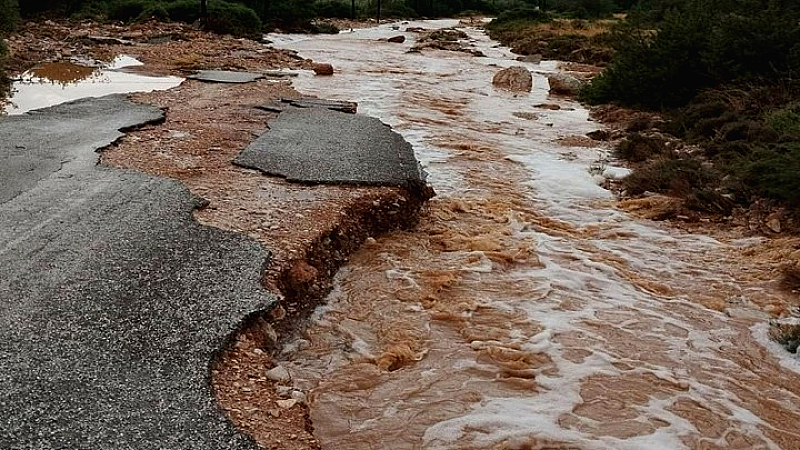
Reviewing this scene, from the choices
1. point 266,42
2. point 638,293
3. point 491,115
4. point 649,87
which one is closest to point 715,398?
point 638,293

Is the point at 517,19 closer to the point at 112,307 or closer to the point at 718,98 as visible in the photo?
the point at 718,98

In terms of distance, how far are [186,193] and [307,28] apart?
3057 cm

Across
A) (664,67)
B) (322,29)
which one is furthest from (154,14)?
(664,67)

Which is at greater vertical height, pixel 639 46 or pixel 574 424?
pixel 639 46

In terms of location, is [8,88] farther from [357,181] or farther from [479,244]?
[479,244]

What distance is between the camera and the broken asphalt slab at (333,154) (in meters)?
7.82

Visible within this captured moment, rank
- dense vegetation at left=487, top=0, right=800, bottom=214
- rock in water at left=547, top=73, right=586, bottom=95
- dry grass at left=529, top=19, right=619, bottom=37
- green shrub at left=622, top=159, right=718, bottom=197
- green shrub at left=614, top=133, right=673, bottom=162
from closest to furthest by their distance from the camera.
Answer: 1. dense vegetation at left=487, top=0, right=800, bottom=214
2. green shrub at left=622, top=159, right=718, bottom=197
3. green shrub at left=614, top=133, right=673, bottom=162
4. rock in water at left=547, top=73, right=586, bottom=95
5. dry grass at left=529, top=19, right=619, bottom=37

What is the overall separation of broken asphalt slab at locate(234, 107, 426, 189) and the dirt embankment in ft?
0.64

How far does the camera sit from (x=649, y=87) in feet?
50.0

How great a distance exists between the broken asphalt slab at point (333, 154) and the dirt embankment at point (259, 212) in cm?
20

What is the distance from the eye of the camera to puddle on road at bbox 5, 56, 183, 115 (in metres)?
11.8

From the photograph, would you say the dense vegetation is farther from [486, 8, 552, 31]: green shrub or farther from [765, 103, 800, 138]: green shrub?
[486, 8, 552, 31]: green shrub

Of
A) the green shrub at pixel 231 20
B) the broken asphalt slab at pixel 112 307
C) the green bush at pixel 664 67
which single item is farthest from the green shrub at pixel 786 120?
the green shrub at pixel 231 20

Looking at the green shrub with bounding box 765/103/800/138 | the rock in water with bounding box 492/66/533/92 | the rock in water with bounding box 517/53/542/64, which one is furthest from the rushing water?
the rock in water with bounding box 517/53/542/64
